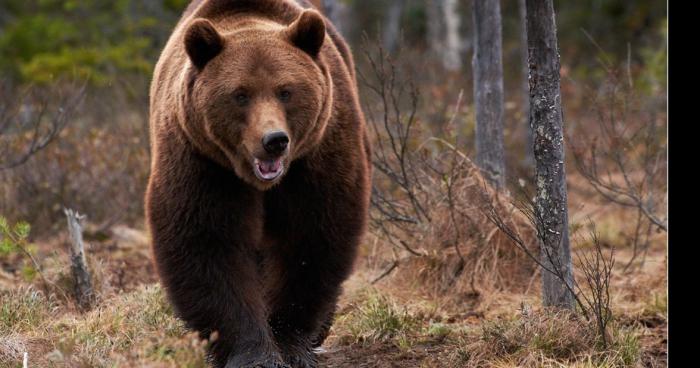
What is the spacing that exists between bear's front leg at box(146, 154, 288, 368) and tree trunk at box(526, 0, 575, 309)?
1.47m

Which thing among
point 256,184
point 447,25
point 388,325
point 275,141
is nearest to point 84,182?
point 388,325

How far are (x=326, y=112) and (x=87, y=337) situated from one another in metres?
1.82

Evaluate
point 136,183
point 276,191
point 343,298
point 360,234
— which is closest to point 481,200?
point 343,298

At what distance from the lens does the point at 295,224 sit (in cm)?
497

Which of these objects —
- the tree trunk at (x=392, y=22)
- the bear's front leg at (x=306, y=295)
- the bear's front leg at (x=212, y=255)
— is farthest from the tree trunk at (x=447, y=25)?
the bear's front leg at (x=212, y=255)

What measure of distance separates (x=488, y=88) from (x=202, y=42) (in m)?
3.33

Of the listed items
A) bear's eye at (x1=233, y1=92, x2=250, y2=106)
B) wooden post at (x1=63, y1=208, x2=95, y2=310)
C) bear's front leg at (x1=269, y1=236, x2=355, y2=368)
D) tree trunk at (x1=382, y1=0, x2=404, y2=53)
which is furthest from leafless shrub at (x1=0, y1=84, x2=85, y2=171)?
tree trunk at (x1=382, y1=0, x2=404, y2=53)

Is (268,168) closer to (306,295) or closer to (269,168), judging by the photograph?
(269,168)

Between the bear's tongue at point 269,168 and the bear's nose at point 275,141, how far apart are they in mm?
82

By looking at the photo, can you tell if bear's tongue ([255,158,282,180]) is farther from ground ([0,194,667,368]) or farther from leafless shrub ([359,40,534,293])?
leafless shrub ([359,40,534,293])

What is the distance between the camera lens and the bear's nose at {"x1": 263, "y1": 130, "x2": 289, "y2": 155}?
429cm
